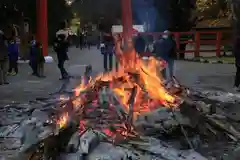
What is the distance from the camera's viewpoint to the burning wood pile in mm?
7090

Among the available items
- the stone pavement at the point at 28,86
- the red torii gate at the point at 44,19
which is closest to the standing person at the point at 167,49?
the stone pavement at the point at 28,86

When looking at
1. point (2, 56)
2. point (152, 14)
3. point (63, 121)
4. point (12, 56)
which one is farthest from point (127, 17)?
point (63, 121)

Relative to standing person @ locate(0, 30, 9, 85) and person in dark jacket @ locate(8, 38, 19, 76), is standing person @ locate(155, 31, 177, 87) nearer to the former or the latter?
standing person @ locate(0, 30, 9, 85)

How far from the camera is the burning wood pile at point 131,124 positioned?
23.3 ft

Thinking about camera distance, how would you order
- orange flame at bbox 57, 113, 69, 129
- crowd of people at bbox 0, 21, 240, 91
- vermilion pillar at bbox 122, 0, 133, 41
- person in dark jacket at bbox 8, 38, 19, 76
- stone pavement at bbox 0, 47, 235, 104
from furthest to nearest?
1. vermilion pillar at bbox 122, 0, 133, 41
2. person in dark jacket at bbox 8, 38, 19, 76
3. crowd of people at bbox 0, 21, 240, 91
4. stone pavement at bbox 0, 47, 235, 104
5. orange flame at bbox 57, 113, 69, 129

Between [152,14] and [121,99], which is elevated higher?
[152,14]

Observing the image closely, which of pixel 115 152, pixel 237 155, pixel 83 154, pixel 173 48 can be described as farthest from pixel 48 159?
pixel 173 48

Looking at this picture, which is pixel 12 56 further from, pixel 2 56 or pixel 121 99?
pixel 121 99

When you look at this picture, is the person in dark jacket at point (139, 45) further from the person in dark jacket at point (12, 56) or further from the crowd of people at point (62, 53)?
the person in dark jacket at point (12, 56)

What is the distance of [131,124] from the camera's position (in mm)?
7930

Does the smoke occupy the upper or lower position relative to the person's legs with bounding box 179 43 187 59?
upper

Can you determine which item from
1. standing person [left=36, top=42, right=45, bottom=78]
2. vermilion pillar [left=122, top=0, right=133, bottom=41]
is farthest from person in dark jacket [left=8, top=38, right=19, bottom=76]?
vermilion pillar [left=122, top=0, right=133, bottom=41]

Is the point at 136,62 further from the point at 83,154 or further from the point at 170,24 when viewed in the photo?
the point at 170,24

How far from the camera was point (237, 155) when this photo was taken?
23.0 feet
